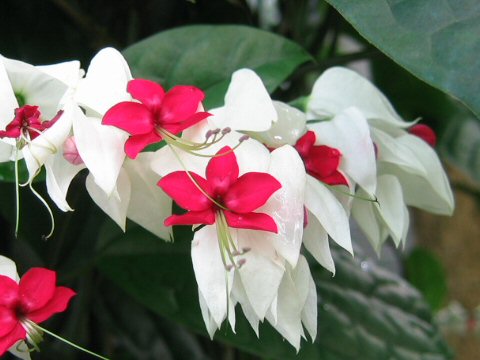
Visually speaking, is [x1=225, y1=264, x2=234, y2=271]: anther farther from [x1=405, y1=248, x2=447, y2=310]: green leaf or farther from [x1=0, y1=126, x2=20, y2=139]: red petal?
[x1=405, y1=248, x2=447, y2=310]: green leaf

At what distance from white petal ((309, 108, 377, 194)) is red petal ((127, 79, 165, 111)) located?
0.34ft

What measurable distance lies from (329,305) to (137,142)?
0.30m

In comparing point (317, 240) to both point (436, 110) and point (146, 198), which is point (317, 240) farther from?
point (436, 110)

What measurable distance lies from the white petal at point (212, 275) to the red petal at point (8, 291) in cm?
8

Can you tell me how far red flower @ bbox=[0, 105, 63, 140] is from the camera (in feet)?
1.12

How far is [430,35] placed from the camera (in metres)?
0.37

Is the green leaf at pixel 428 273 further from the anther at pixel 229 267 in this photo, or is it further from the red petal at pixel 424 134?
the anther at pixel 229 267

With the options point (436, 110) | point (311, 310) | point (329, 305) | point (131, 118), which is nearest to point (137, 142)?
point (131, 118)

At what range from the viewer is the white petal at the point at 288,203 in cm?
35

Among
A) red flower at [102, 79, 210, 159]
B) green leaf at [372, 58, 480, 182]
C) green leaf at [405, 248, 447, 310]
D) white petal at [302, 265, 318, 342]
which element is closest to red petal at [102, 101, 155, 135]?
red flower at [102, 79, 210, 159]

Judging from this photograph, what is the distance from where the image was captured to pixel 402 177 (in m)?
0.45

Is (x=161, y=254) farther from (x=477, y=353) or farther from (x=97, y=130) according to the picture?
(x=477, y=353)

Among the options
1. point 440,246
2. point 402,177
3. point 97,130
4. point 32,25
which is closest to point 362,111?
point 402,177

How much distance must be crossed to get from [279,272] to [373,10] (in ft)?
0.44
